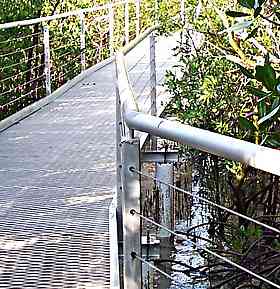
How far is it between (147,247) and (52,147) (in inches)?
79.0

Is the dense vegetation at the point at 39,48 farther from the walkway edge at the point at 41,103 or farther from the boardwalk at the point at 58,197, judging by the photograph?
the boardwalk at the point at 58,197

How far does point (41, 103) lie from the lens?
7934mm

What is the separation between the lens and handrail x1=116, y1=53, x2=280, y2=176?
A: 1473 millimetres

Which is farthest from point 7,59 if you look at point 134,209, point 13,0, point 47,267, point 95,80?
point 134,209

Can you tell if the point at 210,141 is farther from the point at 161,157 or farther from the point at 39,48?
the point at 39,48

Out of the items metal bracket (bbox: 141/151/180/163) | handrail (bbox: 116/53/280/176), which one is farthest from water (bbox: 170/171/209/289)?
handrail (bbox: 116/53/280/176)

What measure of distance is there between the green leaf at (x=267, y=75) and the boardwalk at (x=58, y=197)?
1.61 metres

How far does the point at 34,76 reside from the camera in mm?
8984

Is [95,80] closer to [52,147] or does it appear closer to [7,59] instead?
[7,59]

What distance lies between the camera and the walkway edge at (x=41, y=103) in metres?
6.90

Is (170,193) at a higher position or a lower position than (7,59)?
lower

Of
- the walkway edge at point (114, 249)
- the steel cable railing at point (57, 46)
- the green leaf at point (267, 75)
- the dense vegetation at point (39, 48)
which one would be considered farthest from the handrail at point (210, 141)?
the dense vegetation at point (39, 48)

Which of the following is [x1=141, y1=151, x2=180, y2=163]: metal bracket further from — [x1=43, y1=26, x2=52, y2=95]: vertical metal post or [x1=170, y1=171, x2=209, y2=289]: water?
[x1=43, y1=26, x2=52, y2=95]: vertical metal post

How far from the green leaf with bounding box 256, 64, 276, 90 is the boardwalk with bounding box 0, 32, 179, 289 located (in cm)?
161
